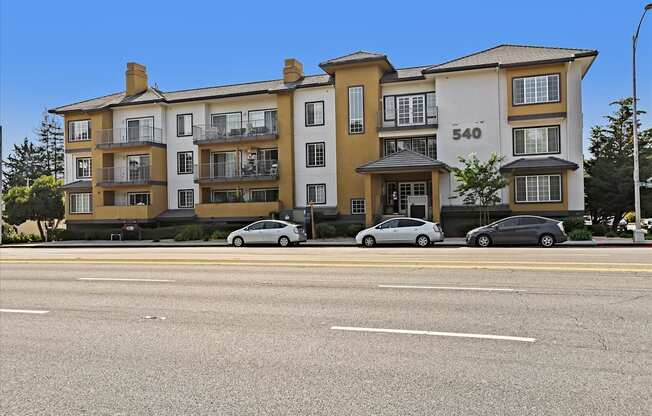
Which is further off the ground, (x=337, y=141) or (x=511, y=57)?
(x=511, y=57)

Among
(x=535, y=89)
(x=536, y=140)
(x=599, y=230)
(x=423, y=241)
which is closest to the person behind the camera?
(x=423, y=241)

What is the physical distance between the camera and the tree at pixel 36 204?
43812 millimetres

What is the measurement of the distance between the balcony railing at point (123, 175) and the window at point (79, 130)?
4.08 metres

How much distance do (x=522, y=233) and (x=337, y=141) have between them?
1542cm

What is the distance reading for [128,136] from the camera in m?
41.3

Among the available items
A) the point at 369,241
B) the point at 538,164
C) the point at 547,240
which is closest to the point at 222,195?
the point at 369,241

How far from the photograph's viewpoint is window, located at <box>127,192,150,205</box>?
4054 centimetres

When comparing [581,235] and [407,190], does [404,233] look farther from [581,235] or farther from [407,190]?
[407,190]

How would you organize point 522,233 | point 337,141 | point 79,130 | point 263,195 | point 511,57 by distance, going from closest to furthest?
1. point 522,233
2. point 511,57
3. point 337,141
4. point 263,195
5. point 79,130

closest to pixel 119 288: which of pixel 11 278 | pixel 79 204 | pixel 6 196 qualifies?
pixel 11 278

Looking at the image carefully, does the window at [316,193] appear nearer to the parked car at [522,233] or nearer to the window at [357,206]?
the window at [357,206]

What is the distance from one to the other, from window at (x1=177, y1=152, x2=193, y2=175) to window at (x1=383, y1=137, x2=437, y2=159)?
14.9m

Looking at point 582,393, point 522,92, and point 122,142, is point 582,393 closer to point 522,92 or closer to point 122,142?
point 522,92

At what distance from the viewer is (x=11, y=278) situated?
1345cm
